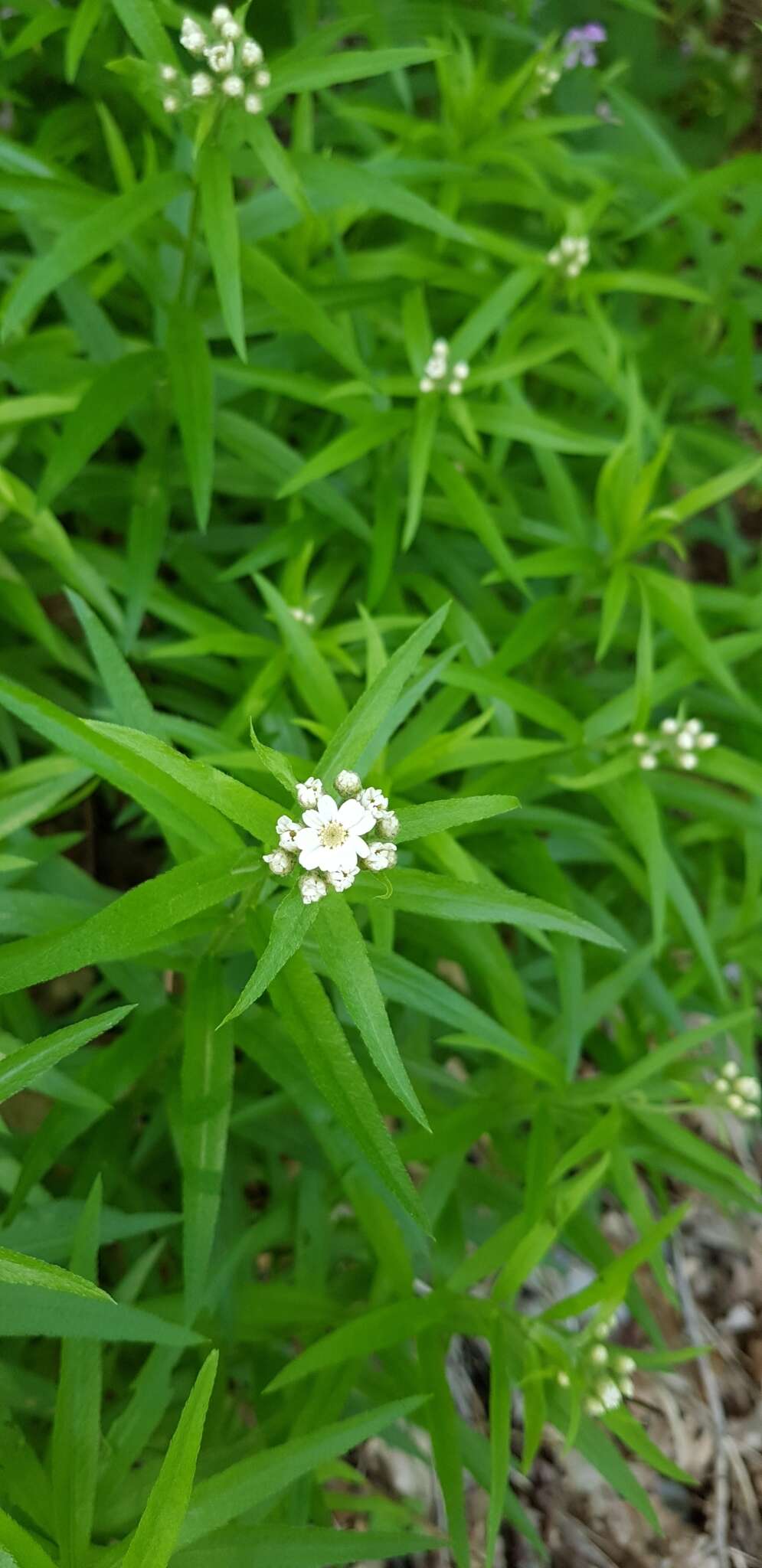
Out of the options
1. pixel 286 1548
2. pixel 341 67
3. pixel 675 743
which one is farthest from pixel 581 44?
pixel 286 1548

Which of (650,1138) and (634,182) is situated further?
(634,182)

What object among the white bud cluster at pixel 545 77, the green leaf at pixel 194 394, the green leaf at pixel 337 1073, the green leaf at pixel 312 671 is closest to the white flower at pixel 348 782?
the green leaf at pixel 337 1073

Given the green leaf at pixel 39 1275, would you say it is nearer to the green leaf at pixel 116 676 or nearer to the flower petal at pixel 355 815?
the flower petal at pixel 355 815

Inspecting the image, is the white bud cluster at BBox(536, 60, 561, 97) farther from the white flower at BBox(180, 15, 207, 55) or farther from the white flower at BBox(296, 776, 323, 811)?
the white flower at BBox(296, 776, 323, 811)

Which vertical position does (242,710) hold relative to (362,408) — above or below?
below

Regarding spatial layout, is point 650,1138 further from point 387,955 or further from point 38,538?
point 38,538

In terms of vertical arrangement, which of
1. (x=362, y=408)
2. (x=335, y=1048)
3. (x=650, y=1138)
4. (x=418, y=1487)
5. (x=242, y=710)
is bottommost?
(x=418, y=1487)

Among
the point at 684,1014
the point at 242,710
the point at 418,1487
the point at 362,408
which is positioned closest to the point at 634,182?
the point at 362,408

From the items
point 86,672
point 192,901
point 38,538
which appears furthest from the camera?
point 86,672

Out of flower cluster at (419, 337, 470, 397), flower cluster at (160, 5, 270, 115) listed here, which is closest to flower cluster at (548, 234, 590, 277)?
flower cluster at (419, 337, 470, 397)
